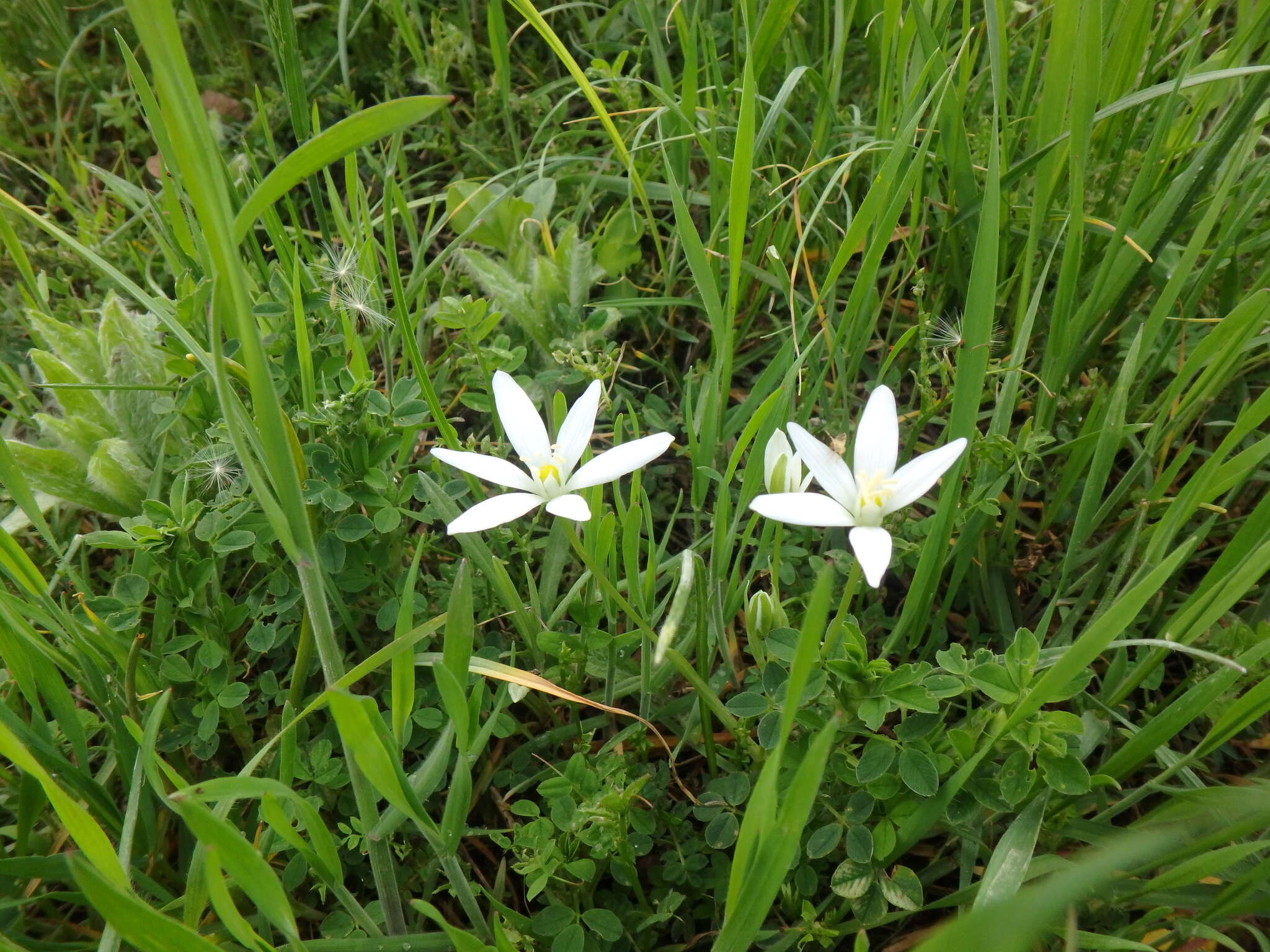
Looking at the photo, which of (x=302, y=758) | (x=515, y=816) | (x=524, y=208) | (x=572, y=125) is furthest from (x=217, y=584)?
(x=572, y=125)

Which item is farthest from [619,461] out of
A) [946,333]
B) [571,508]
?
[946,333]

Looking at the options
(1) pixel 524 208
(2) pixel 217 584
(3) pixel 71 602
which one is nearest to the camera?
(2) pixel 217 584

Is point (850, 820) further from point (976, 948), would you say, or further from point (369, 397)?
point (369, 397)

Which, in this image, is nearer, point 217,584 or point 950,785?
point 950,785

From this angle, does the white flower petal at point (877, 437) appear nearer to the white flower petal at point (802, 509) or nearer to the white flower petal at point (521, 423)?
the white flower petal at point (802, 509)

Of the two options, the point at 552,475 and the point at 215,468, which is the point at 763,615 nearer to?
the point at 552,475

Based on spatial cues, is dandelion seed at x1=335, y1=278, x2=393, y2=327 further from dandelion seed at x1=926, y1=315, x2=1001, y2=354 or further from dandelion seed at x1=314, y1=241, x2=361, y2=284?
dandelion seed at x1=926, y1=315, x2=1001, y2=354

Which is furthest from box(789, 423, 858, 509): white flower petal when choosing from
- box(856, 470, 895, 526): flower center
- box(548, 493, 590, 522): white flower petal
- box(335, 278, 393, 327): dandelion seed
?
box(335, 278, 393, 327): dandelion seed
